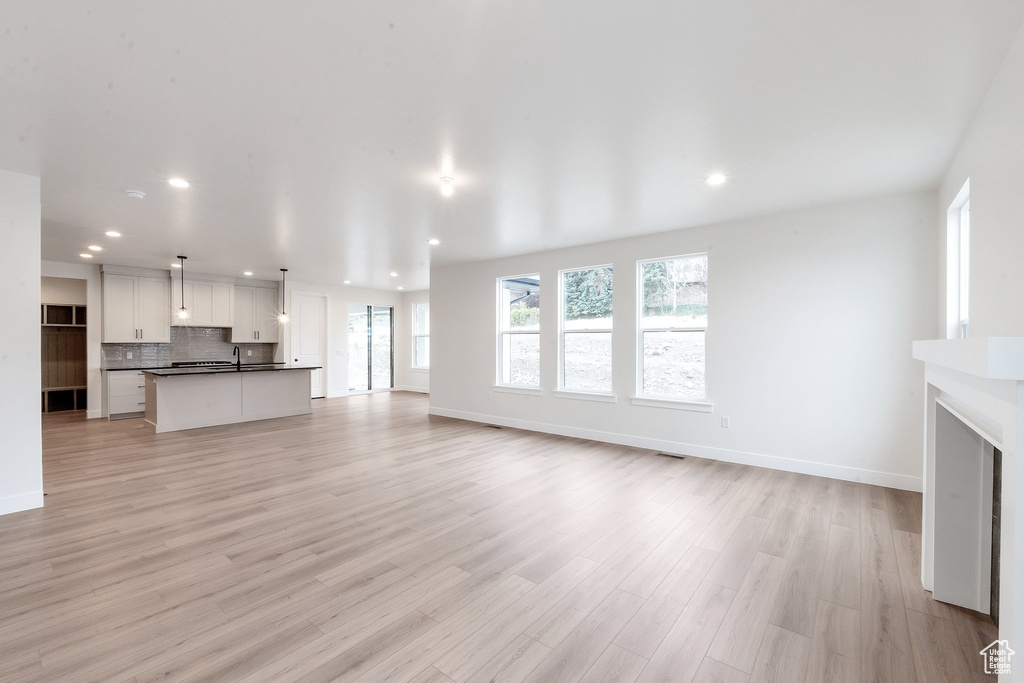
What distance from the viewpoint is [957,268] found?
3422 mm

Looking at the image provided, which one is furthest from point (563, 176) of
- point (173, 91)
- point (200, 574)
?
point (200, 574)

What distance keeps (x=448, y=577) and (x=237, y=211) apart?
4092 mm

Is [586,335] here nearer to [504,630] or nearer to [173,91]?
[504,630]

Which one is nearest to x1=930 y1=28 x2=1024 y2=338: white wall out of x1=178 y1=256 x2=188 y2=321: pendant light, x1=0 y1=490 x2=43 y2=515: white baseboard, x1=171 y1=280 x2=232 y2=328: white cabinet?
x1=0 y1=490 x2=43 y2=515: white baseboard

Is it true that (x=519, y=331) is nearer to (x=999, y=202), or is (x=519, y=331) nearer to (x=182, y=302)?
(x=999, y=202)

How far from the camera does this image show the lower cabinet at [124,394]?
7.46m

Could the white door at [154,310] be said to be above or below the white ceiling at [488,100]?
below

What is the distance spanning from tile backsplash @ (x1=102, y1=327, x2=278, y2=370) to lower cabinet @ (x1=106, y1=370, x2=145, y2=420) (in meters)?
0.24

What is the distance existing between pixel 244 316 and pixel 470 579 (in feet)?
28.7

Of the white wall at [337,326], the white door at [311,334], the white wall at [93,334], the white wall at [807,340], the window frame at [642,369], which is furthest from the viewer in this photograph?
the white wall at [337,326]

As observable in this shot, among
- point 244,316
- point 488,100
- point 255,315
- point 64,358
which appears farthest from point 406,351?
point 488,100

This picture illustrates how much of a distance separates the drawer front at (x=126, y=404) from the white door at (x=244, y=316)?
1.86 meters

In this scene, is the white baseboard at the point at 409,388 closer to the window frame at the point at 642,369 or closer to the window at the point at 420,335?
the window at the point at 420,335

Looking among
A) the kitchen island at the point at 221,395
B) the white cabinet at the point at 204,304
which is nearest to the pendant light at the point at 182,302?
the white cabinet at the point at 204,304
